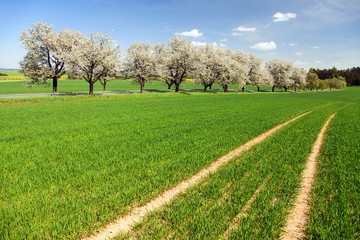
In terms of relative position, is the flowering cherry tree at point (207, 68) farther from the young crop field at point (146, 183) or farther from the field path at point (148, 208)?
the field path at point (148, 208)

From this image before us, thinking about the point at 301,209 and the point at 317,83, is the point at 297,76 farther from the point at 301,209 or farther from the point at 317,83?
the point at 301,209

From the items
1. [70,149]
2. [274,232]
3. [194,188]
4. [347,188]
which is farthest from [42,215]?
[347,188]

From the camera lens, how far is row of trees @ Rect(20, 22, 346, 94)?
53469 mm

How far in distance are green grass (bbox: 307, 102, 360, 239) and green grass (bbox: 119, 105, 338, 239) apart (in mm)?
718

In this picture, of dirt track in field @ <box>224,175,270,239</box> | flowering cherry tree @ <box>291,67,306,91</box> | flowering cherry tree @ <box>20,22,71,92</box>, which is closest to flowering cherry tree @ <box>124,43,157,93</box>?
flowering cherry tree @ <box>20,22,71,92</box>

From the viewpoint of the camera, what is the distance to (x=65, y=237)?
217 inches

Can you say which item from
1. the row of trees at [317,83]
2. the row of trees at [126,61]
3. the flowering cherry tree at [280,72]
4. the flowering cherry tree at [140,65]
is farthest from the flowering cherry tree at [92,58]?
the row of trees at [317,83]

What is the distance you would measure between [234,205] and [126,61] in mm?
67300

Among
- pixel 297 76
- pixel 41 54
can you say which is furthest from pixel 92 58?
pixel 297 76

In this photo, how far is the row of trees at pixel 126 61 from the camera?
2105 inches

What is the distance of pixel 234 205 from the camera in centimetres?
695

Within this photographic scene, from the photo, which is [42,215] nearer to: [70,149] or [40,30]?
[70,149]

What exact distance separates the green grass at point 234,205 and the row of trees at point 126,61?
164 ft

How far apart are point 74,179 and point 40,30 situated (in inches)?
2220
